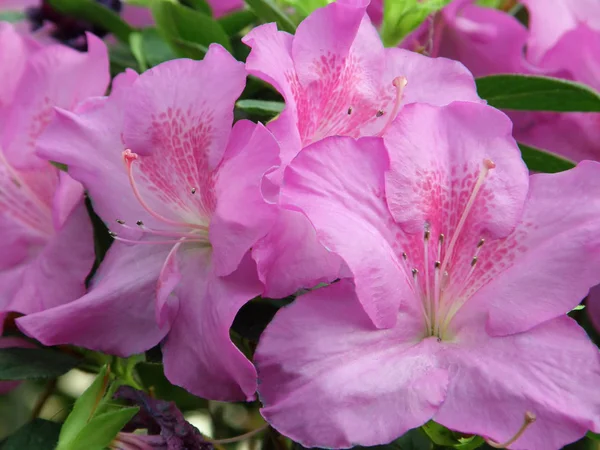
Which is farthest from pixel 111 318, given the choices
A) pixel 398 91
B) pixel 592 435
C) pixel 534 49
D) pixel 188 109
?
pixel 534 49

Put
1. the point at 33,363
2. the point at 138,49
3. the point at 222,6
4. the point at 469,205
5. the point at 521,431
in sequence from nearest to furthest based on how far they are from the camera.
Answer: the point at 521,431, the point at 469,205, the point at 33,363, the point at 138,49, the point at 222,6

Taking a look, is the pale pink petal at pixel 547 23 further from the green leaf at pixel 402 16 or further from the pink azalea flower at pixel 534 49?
the green leaf at pixel 402 16

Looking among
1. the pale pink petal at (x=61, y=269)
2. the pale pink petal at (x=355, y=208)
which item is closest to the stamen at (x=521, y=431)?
the pale pink petal at (x=355, y=208)

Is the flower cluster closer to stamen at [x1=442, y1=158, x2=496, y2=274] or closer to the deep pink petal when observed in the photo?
stamen at [x1=442, y1=158, x2=496, y2=274]

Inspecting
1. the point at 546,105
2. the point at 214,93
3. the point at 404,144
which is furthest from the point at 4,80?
the point at 546,105

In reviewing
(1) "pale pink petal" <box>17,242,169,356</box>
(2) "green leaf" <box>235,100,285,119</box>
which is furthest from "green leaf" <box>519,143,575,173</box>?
(1) "pale pink petal" <box>17,242,169,356</box>

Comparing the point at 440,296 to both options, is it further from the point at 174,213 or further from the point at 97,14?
the point at 97,14

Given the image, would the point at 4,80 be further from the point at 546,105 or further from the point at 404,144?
the point at 546,105
